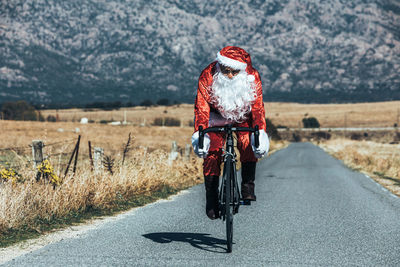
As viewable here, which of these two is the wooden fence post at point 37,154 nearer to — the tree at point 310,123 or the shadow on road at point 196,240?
the shadow on road at point 196,240

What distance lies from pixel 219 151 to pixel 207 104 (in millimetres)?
601

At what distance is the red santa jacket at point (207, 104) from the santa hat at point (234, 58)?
122 millimetres

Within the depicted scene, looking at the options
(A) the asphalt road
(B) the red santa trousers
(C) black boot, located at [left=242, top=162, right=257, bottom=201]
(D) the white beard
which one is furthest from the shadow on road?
(D) the white beard

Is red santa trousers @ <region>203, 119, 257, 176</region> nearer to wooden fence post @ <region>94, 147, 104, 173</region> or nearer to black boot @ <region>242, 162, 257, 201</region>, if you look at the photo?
black boot @ <region>242, 162, 257, 201</region>

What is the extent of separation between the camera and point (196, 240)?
24.3ft

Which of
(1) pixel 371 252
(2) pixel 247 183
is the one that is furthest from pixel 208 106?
(1) pixel 371 252

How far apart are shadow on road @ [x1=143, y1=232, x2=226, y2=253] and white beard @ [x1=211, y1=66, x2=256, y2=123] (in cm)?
158

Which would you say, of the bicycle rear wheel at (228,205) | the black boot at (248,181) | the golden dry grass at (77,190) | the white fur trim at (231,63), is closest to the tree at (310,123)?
the golden dry grass at (77,190)

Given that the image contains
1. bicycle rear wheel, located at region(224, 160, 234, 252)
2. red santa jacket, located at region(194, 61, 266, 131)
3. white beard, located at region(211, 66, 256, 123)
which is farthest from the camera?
white beard, located at region(211, 66, 256, 123)

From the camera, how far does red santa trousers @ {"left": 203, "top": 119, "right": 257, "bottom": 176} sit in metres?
6.94

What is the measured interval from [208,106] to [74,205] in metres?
3.79

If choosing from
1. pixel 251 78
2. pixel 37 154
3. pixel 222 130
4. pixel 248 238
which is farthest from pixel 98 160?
pixel 222 130

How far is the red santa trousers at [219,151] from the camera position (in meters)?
6.94

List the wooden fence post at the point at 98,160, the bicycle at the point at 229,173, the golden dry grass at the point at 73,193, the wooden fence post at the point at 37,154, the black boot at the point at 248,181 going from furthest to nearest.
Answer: the wooden fence post at the point at 98,160, the wooden fence post at the point at 37,154, the golden dry grass at the point at 73,193, the black boot at the point at 248,181, the bicycle at the point at 229,173
